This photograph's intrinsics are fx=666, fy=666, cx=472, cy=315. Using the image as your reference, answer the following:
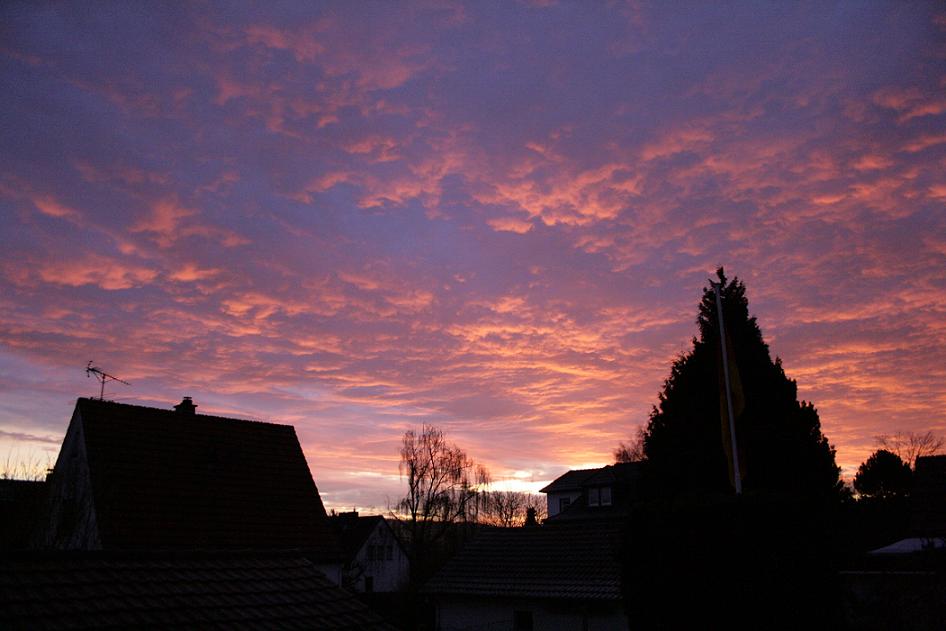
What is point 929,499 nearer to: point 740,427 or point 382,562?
point 740,427

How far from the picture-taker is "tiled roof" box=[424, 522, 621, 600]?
25109mm

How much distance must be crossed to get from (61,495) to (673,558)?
70.2 feet

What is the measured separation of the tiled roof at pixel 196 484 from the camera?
2250 centimetres

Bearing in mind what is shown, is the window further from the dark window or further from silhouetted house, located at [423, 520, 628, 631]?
the dark window

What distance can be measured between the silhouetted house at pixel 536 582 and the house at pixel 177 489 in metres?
5.39

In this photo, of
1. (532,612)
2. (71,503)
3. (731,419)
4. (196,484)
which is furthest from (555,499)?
(731,419)

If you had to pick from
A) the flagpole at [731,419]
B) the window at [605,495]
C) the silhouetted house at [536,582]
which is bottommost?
the silhouetted house at [536,582]

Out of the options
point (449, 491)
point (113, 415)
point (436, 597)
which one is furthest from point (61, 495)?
point (449, 491)

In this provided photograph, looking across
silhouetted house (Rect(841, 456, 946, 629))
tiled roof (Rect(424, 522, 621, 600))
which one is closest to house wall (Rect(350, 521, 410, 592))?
tiled roof (Rect(424, 522, 621, 600))

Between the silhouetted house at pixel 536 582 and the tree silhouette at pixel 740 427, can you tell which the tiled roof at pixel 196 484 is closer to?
the silhouetted house at pixel 536 582

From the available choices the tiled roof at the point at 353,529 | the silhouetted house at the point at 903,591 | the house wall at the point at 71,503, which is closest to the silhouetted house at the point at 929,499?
the silhouetted house at the point at 903,591

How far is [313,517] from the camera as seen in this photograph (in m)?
27.4

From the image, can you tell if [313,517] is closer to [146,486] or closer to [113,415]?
[146,486]

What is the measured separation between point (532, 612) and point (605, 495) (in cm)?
3736
